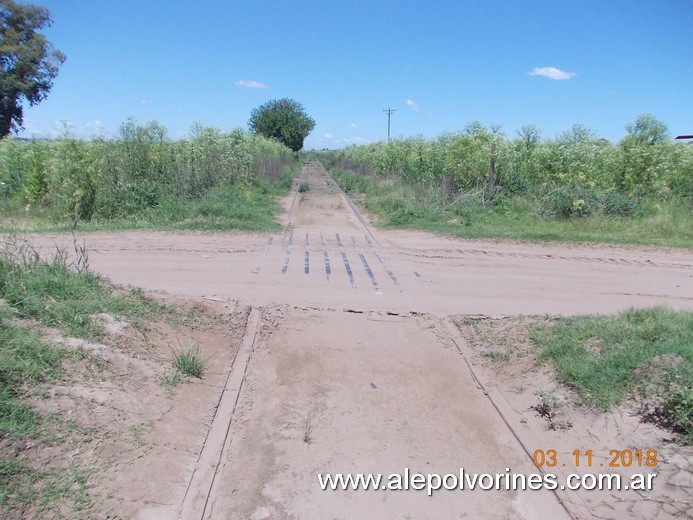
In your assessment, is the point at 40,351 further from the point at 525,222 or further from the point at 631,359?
the point at 525,222

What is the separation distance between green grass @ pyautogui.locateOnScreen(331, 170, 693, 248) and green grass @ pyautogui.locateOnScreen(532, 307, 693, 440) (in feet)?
21.6

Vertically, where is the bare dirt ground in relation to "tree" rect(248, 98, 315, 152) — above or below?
below

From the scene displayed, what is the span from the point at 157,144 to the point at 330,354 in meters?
12.2

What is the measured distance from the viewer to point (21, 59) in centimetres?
3278

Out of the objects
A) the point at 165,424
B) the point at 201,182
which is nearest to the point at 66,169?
the point at 201,182

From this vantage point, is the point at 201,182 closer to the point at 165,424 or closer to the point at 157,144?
the point at 157,144

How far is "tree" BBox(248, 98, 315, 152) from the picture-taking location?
2335 inches

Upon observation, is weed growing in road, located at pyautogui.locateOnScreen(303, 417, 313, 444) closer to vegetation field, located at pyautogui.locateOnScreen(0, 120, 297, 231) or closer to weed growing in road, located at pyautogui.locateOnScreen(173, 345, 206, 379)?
weed growing in road, located at pyautogui.locateOnScreen(173, 345, 206, 379)

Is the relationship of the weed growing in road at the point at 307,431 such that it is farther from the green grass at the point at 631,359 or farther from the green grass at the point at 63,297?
the green grass at the point at 631,359

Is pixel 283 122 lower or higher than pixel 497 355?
higher

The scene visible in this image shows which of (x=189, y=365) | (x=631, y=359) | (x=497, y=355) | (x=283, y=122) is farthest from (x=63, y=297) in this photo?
(x=283, y=122)

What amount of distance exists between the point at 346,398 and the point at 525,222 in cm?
1076

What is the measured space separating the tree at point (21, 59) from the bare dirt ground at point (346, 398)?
31.9 m

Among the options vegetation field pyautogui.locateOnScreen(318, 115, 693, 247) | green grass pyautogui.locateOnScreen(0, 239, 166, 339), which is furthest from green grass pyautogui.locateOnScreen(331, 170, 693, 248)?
green grass pyautogui.locateOnScreen(0, 239, 166, 339)
